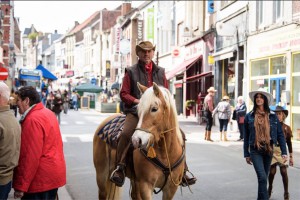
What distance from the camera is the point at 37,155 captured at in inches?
205

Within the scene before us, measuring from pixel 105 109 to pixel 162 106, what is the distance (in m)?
41.9

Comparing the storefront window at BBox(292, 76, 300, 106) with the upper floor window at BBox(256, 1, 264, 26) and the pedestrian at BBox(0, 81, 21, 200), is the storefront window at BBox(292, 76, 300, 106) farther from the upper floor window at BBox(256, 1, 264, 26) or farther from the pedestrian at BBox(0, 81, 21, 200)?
the pedestrian at BBox(0, 81, 21, 200)

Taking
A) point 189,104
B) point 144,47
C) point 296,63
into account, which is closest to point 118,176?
point 144,47

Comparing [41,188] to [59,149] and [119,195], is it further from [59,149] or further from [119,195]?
[119,195]

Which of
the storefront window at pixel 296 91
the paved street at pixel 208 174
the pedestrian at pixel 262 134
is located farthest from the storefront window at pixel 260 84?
the pedestrian at pixel 262 134

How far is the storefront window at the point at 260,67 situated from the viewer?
24.7 metres

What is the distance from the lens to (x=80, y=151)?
16.8 meters

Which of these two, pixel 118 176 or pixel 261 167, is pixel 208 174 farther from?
pixel 118 176

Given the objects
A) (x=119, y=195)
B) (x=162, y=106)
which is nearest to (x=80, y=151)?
(x=119, y=195)

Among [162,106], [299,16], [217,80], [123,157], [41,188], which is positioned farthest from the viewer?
[217,80]

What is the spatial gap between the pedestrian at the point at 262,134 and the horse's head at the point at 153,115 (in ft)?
6.67

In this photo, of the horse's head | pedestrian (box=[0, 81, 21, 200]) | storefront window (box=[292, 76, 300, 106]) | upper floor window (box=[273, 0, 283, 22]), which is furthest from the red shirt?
upper floor window (box=[273, 0, 283, 22])

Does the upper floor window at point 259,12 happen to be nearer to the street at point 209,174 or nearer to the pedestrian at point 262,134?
the street at point 209,174

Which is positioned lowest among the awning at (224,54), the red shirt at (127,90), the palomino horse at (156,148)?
the palomino horse at (156,148)
